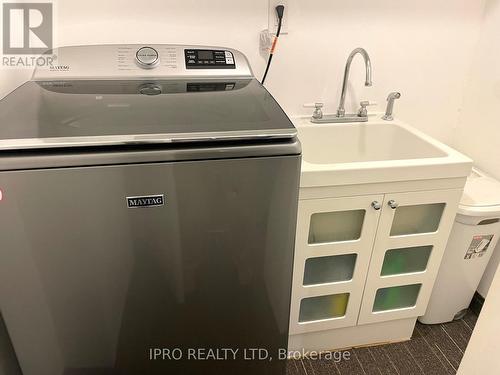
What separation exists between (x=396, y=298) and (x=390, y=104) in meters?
0.77

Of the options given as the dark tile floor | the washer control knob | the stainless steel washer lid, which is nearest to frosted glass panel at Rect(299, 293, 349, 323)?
the dark tile floor

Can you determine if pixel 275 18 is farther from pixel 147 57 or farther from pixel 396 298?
pixel 396 298

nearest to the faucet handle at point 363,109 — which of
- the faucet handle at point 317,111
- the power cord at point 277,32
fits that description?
the faucet handle at point 317,111

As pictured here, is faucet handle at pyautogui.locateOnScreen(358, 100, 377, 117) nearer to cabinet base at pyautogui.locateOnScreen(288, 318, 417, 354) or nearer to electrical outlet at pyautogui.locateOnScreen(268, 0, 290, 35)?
electrical outlet at pyautogui.locateOnScreen(268, 0, 290, 35)

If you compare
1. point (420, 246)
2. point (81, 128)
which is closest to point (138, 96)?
point (81, 128)

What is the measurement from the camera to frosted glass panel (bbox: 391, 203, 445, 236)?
1373 mm

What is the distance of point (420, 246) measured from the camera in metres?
1.42

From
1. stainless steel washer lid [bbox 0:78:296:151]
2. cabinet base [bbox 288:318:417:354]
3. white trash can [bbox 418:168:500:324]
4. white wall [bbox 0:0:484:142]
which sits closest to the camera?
stainless steel washer lid [bbox 0:78:296:151]

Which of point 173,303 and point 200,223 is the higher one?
point 200,223

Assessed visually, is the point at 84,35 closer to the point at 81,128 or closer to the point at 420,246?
the point at 81,128

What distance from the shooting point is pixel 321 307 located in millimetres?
1494

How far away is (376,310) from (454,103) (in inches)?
38.0

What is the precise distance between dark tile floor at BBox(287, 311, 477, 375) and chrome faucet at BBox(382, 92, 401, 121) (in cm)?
91

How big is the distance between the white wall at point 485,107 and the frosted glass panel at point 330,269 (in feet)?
2.36
